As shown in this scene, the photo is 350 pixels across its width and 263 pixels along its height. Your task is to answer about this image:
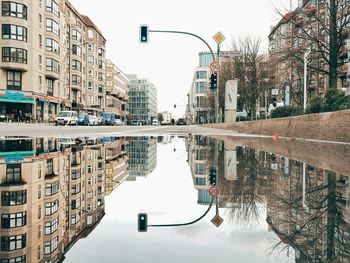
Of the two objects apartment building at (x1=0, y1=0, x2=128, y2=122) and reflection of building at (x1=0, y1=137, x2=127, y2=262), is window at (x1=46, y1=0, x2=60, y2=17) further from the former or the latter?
reflection of building at (x1=0, y1=137, x2=127, y2=262)

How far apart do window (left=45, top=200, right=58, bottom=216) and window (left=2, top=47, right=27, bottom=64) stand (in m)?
57.4

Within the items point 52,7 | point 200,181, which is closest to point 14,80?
point 52,7

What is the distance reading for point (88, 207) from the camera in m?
3.61

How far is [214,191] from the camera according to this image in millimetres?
4523

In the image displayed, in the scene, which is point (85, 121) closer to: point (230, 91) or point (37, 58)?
point (37, 58)

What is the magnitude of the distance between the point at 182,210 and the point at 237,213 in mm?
507

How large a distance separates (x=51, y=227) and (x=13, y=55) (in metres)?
58.5

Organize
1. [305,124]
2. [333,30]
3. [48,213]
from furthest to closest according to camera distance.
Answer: [333,30] → [305,124] → [48,213]

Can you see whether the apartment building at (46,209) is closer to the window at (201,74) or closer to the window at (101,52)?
the window at (101,52)

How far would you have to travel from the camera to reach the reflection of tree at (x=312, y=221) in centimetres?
240

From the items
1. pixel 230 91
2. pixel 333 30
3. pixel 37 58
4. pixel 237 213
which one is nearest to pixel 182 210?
pixel 237 213

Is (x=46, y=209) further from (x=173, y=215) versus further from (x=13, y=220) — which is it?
(x=173, y=215)

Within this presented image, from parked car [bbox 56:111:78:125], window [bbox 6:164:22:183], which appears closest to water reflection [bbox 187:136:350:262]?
window [bbox 6:164:22:183]

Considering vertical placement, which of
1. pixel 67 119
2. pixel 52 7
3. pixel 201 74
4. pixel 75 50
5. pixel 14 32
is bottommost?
A: pixel 67 119
